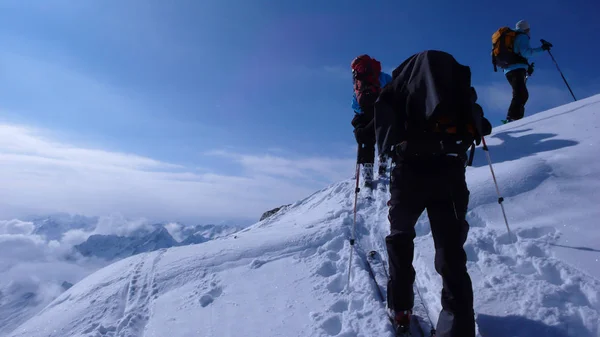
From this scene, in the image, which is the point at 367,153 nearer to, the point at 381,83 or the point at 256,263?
the point at 381,83

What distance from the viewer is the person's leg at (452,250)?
298 cm

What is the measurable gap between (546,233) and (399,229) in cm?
301

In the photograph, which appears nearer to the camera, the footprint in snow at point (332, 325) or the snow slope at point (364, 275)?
the snow slope at point (364, 275)

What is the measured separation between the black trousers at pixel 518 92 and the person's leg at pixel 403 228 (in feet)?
30.7

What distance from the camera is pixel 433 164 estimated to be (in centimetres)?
338

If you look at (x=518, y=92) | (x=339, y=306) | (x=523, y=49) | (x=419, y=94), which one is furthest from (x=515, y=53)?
(x=339, y=306)

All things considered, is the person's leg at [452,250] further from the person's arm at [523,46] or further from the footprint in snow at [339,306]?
the person's arm at [523,46]

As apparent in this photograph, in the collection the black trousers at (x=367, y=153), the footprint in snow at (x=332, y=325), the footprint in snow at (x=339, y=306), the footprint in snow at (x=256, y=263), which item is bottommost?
the footprint in snow at (x=332, y=325)

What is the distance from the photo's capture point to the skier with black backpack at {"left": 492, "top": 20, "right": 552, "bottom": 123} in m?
10.2

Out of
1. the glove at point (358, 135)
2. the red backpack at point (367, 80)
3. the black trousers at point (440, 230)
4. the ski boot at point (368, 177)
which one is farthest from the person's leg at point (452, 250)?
the ski boot at point (368, 177)

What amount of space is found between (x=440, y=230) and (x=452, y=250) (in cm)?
22

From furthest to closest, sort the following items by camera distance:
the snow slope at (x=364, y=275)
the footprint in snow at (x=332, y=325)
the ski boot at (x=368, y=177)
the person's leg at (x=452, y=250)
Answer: the ski boot at (x=368, y=177), the footprint in snow at (x=332, y=325), the snow slope at (x=364, y=275), the person's leg at (x=452, y=250)

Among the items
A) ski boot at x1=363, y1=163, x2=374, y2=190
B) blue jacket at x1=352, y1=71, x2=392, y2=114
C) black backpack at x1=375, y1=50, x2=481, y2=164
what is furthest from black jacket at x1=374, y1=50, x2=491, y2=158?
ski boot at x1=363, y1=163, x2=374, y2=190

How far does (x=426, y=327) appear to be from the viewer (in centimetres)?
389
